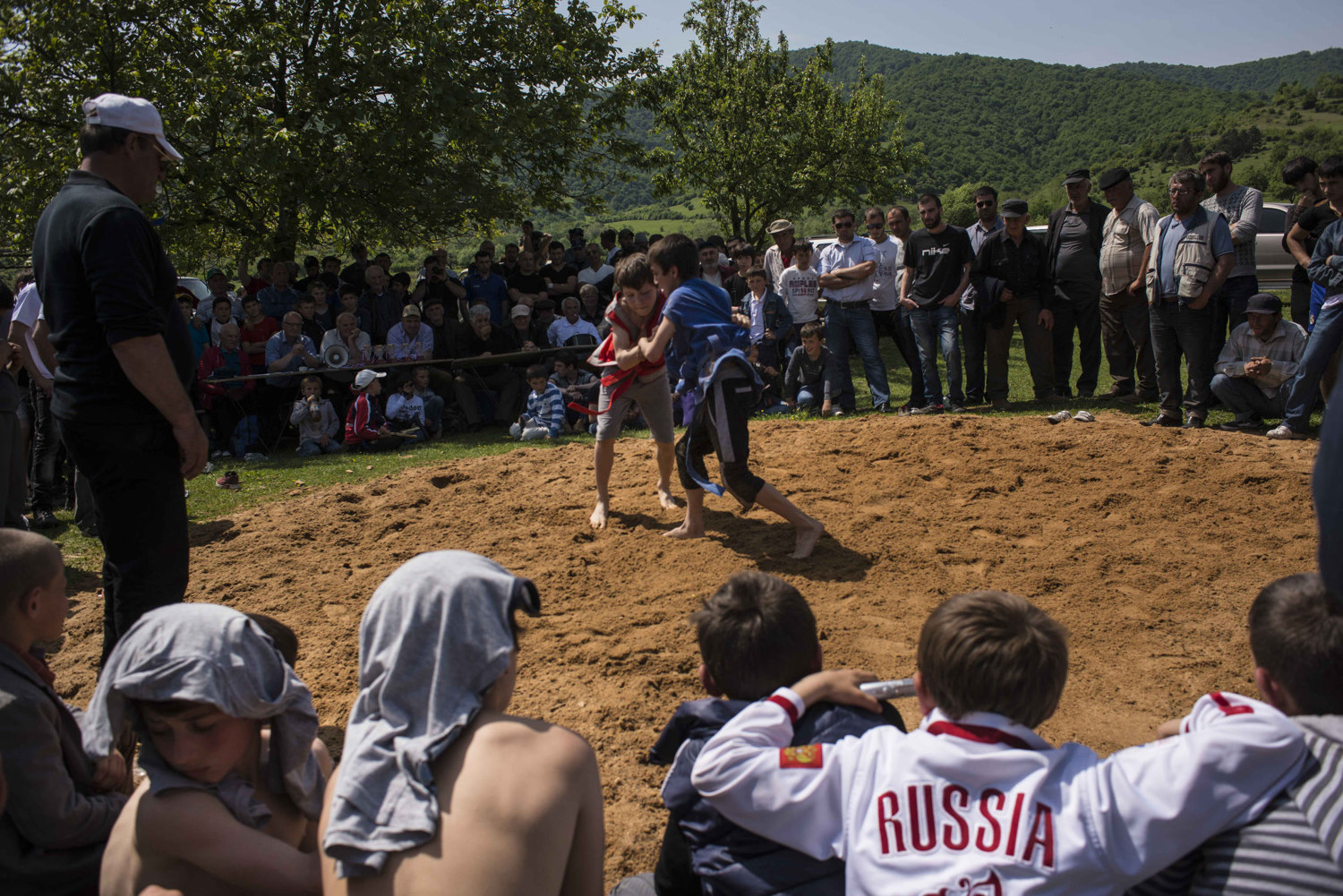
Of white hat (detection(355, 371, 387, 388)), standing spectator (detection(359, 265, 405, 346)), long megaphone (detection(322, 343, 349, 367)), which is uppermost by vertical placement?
standing spectator (detection(359, 265, 405, 346))

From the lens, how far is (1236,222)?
786 centimetres

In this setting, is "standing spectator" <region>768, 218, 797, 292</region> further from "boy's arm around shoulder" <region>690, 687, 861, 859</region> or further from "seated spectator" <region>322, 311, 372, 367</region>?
"boy's arm around shoulder" <region>690, 687, 861, 859</region>

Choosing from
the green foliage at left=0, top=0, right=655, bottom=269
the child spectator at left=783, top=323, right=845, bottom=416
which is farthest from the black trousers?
the green foliage at left=0, top=0, right=655, bottom=269

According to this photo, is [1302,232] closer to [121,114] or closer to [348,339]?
[121,114]

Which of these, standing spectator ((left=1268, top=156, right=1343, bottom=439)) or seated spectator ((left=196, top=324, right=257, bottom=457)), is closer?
standing spectator ((left=1268, top=156, right=1343, bottom=439))

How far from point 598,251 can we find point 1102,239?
7.15 m

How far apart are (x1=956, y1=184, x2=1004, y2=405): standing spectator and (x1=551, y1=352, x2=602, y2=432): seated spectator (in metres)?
4.17

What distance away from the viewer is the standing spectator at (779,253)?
434 inches

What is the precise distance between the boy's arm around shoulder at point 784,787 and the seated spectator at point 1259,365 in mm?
7052

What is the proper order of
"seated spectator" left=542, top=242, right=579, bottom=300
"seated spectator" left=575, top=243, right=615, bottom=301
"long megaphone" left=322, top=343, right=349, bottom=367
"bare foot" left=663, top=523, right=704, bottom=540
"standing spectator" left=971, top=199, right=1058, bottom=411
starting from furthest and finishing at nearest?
"seated spectator" left=575, top=243, right=615, bottom=301
"seated spectator" left=542, top=242, right=579, bottom=300
"long megaphone" left=322, top=343, right=349, bottom=367
"standing spectator" left=971, top=199, right=1058, bottom=411
"bare foot" left=663, top=523, right=704, bottom=540

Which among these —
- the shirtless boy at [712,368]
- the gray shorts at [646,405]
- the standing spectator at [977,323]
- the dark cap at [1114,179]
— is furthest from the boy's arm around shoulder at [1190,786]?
the standing spectator at [977,323]

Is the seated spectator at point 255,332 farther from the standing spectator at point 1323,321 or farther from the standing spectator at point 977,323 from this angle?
the standing spectator at point 1323,321

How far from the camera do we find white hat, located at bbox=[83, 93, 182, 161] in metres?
3.27

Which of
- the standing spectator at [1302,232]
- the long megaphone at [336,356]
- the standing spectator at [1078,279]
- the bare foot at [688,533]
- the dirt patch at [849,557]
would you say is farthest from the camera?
the long megaphone at [336,356]
